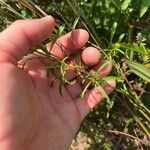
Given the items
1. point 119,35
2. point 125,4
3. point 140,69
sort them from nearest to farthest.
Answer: point 125,4 → point 140,69 → point 119,35

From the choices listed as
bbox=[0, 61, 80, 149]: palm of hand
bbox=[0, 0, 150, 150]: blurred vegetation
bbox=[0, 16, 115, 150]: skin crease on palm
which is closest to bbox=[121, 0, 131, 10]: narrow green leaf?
bbox=[0, 0, 150, 150]: blurred vegetation

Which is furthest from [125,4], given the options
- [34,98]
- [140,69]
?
[34,98]

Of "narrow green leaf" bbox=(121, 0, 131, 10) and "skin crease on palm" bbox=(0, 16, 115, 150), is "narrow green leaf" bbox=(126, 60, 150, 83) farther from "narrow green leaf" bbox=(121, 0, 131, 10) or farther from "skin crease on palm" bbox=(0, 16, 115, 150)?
"narrow green leaf" bbox=(121, 0, 131, 10)

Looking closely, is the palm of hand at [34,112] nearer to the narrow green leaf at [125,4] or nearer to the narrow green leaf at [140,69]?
the narrow green leaf at [140,69]

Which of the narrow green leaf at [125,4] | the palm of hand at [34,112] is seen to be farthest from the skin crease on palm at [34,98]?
the narrow green leaf at [125,4]

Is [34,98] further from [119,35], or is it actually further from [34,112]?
[119,35]

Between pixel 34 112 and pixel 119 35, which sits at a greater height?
pixel 34 112

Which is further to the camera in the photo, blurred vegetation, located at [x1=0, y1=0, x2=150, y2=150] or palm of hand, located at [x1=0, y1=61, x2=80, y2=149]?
blurred vegetation, located at [x1=0, y1=0, x2=150, y2=150]

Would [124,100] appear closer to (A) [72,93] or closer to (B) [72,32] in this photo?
(A) [72,93]
